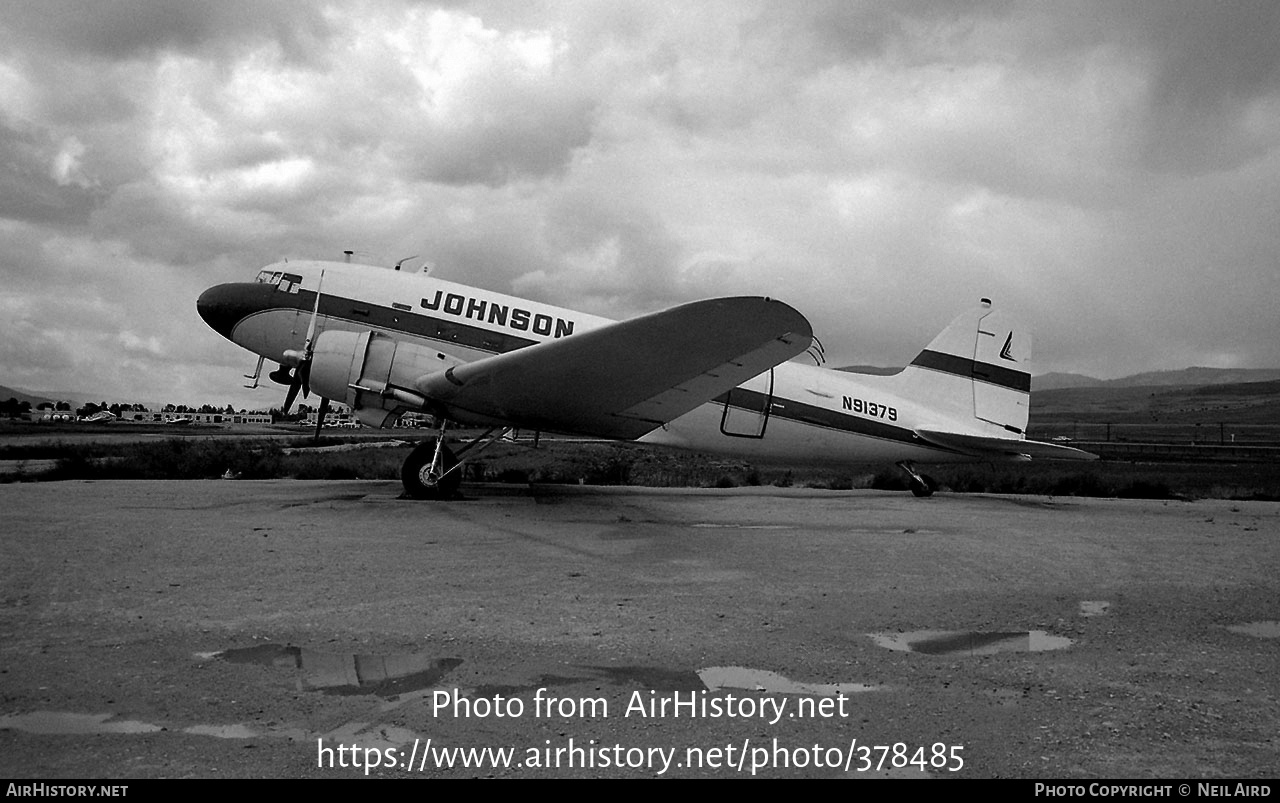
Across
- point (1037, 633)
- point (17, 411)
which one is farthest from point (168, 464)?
point (17, 411)

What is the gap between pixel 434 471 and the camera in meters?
13.6

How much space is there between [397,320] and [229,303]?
3341mm

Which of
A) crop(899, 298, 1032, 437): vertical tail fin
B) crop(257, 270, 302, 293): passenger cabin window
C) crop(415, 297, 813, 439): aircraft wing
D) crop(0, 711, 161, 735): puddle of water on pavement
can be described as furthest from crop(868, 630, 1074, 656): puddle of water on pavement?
crop(899, 298, 1032, 437): vertical tail fin

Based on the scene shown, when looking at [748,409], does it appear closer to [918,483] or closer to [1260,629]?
[918,483]

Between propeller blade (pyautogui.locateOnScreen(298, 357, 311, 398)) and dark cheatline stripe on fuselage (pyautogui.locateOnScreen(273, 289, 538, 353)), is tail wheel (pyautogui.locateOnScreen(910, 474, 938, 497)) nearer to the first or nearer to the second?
dark cheatline stripe on fuselage (pyautogui.locateOnScreen(273, 289, 538, 353))

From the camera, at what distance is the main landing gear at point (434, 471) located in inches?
534

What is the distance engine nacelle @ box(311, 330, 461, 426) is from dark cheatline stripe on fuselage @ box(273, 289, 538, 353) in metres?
0.59

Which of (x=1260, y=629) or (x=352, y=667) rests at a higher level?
(x=1260, y=629)

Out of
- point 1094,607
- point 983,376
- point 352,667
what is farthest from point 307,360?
point 983,376

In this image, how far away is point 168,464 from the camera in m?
20.5

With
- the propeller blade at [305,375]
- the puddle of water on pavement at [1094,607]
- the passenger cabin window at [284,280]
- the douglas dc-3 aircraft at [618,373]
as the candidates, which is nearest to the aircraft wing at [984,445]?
the douglas dc-3 aircraft at [618,373]

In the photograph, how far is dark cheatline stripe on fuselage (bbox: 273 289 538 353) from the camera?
14430mm

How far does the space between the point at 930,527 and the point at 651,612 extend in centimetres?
692

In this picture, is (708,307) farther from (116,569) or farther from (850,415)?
(850,415)
